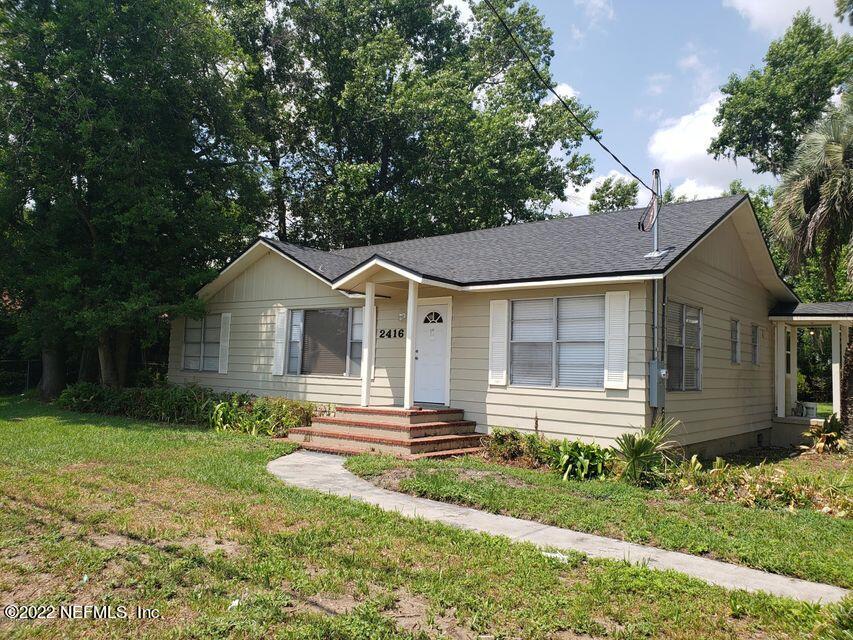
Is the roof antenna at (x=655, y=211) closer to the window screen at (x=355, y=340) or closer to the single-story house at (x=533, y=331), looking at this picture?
the single-story house at (x=533, y=331)

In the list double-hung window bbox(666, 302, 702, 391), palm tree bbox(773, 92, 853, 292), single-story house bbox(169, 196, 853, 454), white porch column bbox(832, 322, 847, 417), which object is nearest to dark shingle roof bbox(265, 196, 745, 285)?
single-story house bbox(169, 196, 853, 454)

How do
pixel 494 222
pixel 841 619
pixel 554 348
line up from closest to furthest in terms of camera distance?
pixel 841 619, pixel 554 348, pixel 494 222

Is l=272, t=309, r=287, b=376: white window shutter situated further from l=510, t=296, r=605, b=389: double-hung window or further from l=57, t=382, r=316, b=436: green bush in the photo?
l=510, t=296, r=605, b=389: double-hung window

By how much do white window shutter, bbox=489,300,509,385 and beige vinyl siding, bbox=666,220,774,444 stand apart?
2.77 meters

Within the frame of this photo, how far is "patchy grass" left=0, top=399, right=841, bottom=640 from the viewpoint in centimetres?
370

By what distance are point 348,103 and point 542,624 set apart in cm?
2482

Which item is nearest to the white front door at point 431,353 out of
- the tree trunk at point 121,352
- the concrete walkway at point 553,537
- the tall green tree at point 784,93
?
the concrete walkway at point 553,537

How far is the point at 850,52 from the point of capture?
27906 mm

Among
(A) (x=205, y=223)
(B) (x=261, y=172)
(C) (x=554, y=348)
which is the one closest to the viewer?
(C) (x=554, y=348)

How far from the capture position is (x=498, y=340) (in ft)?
35.9

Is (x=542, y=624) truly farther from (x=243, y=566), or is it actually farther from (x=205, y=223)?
(x=205, y=223)

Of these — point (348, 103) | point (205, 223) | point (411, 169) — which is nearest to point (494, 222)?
point (411, 169)

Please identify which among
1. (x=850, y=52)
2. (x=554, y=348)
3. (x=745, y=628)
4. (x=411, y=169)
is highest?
(x=850, y=52)

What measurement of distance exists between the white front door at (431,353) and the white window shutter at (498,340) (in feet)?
3.54
